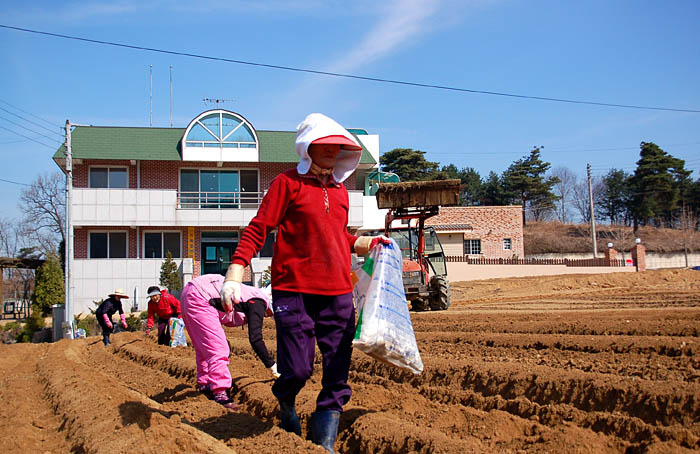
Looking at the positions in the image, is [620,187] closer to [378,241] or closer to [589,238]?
[589,238]

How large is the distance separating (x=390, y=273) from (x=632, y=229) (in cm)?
5624

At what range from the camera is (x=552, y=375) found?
16.3ft

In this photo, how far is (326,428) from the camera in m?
3.55

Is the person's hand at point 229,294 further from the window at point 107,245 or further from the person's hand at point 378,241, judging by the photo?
the window at point 107,245

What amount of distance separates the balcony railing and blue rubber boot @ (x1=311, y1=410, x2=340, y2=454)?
70.6 ft

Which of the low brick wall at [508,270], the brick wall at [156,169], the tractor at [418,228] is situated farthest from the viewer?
the low brick wall at [508,270]

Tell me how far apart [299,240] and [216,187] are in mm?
22768

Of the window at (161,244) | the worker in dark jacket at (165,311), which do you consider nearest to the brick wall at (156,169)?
the window at (161,244)

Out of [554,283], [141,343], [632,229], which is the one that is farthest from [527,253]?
[141,343]

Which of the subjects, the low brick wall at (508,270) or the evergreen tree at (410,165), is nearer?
the low brick wall at (508,270)

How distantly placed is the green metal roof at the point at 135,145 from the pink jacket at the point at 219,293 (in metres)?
18.3

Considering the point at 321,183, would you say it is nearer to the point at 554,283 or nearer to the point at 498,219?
the point at 554,283

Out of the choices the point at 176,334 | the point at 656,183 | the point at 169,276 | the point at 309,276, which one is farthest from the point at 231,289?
the point at 656,183

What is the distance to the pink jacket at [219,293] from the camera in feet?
18.5
